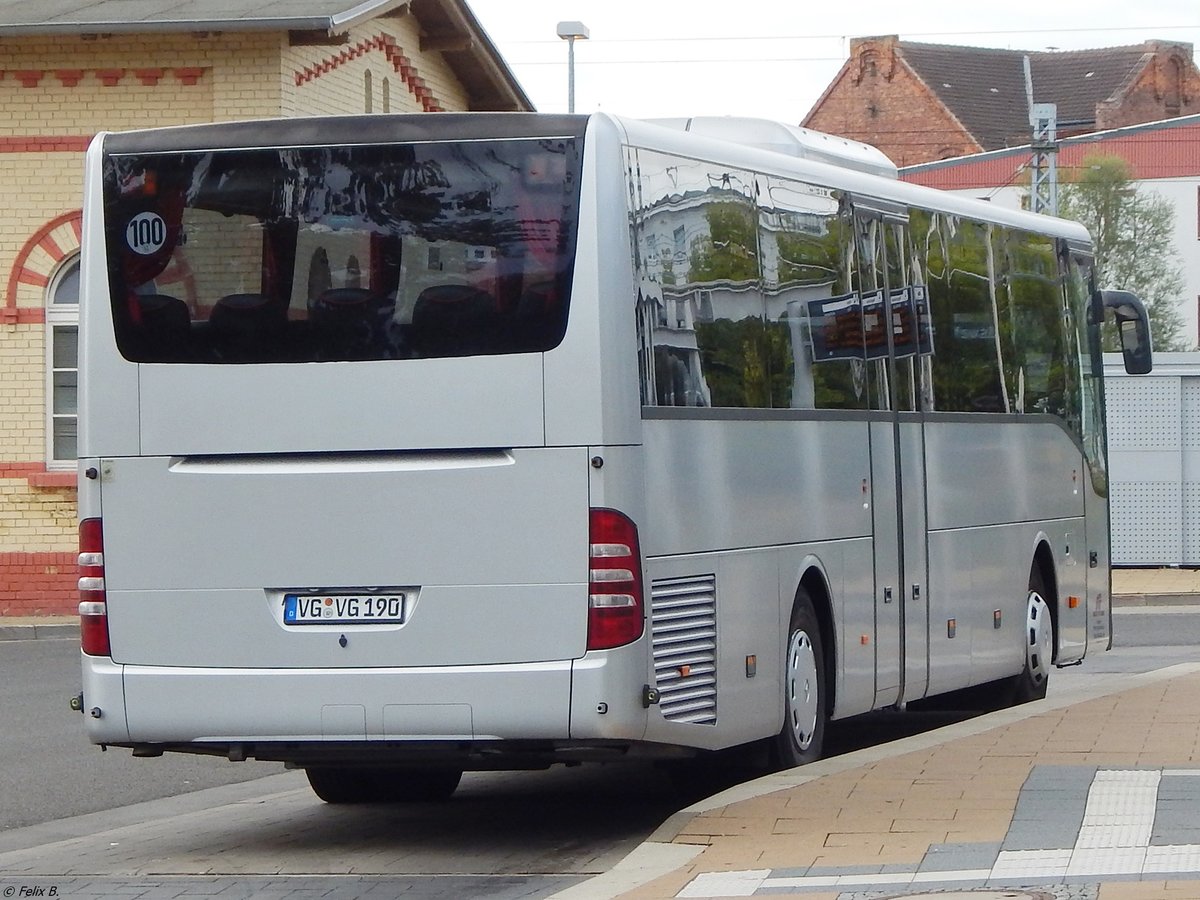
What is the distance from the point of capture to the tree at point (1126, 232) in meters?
72.1

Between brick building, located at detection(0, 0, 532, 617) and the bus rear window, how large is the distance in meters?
A: 16.5

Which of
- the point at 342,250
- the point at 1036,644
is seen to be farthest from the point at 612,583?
the point at 1036,644

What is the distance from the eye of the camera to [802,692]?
11.1 meters

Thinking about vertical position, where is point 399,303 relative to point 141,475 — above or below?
above

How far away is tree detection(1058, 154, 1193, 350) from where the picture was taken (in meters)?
72.1

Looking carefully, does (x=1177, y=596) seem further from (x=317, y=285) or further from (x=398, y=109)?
(x=317, y=285)

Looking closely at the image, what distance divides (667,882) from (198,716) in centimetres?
241

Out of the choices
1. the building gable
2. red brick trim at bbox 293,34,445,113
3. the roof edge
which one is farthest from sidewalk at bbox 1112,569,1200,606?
the building gable

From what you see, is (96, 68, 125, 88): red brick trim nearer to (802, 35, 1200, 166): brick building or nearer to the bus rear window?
the bus rear window

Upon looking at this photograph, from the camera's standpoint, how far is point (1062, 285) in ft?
53.0

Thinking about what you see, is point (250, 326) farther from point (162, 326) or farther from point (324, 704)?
point (324, 704)

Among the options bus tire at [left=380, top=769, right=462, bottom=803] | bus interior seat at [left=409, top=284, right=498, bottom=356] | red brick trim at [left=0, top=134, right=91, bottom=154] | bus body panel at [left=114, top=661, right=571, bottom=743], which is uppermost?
red brick trim at [left=0, top=134, right=91, bottom=154]

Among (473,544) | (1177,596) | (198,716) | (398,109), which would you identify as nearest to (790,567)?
(473,544)

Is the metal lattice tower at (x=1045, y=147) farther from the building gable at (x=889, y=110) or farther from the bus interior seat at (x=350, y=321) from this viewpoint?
the bus interior seat at (x=350, y=321)
